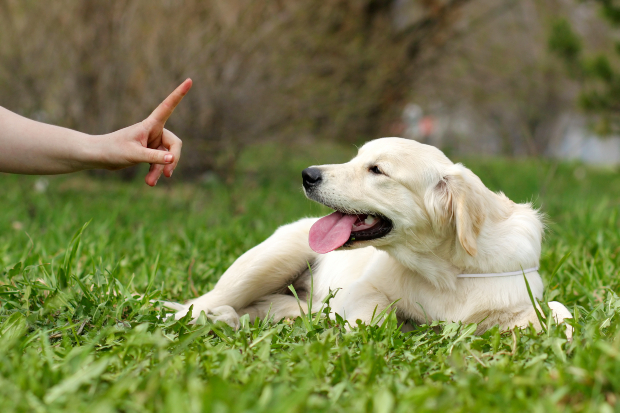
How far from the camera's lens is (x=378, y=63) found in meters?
9.68

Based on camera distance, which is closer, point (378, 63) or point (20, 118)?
point (20, 118)

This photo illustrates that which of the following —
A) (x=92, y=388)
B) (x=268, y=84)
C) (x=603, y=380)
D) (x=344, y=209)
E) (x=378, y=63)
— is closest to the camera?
(x=603, y=380)

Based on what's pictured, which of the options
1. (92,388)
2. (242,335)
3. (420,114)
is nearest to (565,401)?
(242,335)

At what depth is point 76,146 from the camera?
2.58 metres

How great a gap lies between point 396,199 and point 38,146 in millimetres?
1603

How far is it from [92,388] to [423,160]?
1.81 meters

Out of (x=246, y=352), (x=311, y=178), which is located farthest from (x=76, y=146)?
(x=246, y=352)

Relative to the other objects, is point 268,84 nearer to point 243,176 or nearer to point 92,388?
point 243,176

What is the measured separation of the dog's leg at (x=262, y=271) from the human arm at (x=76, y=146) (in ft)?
2.45

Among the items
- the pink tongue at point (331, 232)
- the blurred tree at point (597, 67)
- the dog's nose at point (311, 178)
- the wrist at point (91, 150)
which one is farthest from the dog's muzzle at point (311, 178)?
the blurred tree at point (597, 67)

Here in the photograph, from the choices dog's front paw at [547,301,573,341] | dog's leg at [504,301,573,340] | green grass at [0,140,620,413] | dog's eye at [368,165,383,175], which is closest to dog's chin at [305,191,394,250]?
dog's eye at [368,165,383,175]

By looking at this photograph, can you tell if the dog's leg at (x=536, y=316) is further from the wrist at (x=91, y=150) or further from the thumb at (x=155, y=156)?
the wrist at (x=91, y=150)

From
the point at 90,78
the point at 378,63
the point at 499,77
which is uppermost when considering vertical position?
the point at 90,78

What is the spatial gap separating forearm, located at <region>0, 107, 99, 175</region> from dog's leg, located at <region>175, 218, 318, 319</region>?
0.87 m
